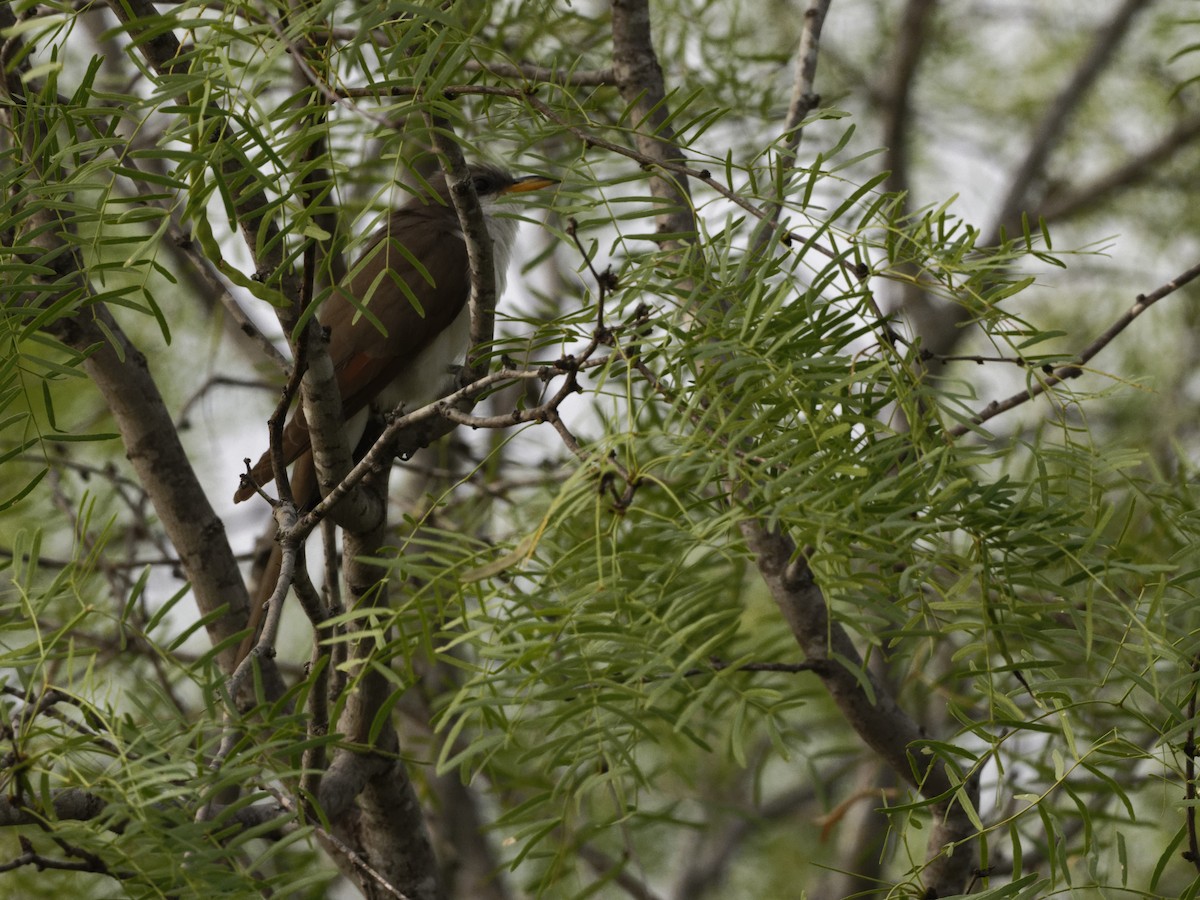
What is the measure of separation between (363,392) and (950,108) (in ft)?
15.3

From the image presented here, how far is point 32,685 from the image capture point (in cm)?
138

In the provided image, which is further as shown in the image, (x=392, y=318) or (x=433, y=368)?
(x=433, y=368)

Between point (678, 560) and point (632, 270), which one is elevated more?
point (632, 270)

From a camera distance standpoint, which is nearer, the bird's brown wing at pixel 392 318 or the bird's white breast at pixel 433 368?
the bird's brown wing at pixel 392 318

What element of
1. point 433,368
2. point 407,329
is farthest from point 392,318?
point 433,368

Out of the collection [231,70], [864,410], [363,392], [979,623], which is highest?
[363,392]

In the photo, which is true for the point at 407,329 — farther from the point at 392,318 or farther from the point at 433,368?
the point at 433,368

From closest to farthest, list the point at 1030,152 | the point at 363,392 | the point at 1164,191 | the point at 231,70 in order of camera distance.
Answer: the point at 231,70, the point at 363,392, the point at 1030,152, the point at 1164,191

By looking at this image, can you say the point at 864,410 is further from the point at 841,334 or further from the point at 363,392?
the point at 363,392

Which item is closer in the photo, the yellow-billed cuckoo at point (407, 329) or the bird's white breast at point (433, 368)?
the yellow-billed cuckoo at point (407, 329)

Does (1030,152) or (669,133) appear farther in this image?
(1030,152)

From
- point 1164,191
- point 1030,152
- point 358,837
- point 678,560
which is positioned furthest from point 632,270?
point 1164,191

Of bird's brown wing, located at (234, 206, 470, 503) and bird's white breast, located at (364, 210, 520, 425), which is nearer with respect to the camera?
bird's brown wing, located at (234, 206, 470, 503)

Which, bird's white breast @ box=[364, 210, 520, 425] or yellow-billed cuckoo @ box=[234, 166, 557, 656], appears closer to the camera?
yellow-billed cuckoo @ box=[234, 166, 557, 656]
